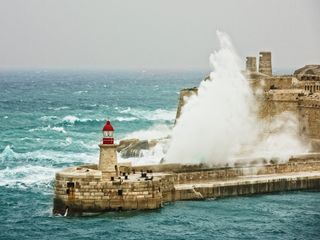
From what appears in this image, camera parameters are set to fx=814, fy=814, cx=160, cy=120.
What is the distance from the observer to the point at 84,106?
287 feet

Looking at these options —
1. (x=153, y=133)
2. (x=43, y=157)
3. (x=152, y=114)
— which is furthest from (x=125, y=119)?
(x=43, y=157)

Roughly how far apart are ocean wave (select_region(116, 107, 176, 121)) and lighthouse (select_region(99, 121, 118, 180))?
1482 inches

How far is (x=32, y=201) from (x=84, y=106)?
57229 millimetres

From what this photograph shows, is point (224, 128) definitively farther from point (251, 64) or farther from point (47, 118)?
point (47, 118)

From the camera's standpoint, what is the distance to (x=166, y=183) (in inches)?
1169

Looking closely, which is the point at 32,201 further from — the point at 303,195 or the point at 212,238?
the point at 303,195

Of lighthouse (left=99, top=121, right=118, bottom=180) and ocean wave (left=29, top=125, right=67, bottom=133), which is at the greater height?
ocean wave (left=29, top=125, right=67, bottom=133)

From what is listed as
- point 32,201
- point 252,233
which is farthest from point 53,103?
point 252,233

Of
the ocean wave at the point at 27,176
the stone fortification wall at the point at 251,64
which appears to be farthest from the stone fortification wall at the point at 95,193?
the stone fortification wall at the point at 251,64

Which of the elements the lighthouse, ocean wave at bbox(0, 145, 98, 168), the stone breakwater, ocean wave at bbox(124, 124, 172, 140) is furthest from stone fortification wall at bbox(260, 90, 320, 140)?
the lighthouse

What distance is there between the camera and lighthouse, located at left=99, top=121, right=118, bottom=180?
27.9m

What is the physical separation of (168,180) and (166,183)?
187 mm

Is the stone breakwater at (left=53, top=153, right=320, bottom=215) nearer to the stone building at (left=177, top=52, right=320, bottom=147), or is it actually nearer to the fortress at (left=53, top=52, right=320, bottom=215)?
the fortress at (left=53, top=52, right=320, bottom=215)

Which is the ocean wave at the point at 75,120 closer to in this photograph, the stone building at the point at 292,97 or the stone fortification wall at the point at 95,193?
the stone building at the point at 292,97
